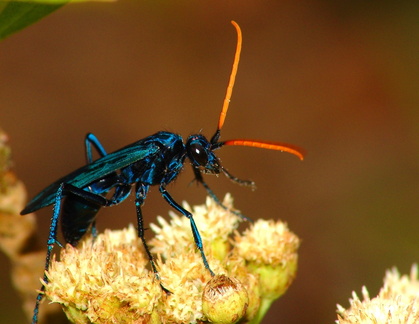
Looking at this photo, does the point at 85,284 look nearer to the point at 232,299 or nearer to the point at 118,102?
the point at 232,299

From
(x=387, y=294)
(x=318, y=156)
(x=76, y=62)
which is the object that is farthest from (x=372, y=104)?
(x=387, y=294)

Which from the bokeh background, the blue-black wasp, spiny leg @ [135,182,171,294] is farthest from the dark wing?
the bokeh background

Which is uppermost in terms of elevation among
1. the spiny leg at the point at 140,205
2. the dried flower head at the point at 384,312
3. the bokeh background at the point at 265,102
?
the bokeh background at the point at 265,102

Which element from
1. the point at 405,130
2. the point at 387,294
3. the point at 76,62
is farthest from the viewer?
the point at 76,62

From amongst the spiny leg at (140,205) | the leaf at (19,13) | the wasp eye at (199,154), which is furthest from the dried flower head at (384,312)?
the leaf at (19,13)

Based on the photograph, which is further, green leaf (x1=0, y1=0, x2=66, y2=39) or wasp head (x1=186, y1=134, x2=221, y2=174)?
wasp head (x1=186, y1=134, x2=221, y2=174)

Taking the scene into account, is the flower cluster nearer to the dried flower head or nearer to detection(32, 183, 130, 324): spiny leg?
detection(32, 183, 130, 324): spiny leg

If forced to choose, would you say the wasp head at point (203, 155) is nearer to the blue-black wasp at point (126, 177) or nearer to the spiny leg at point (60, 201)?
the blue-black wasp at point (126, 177)
